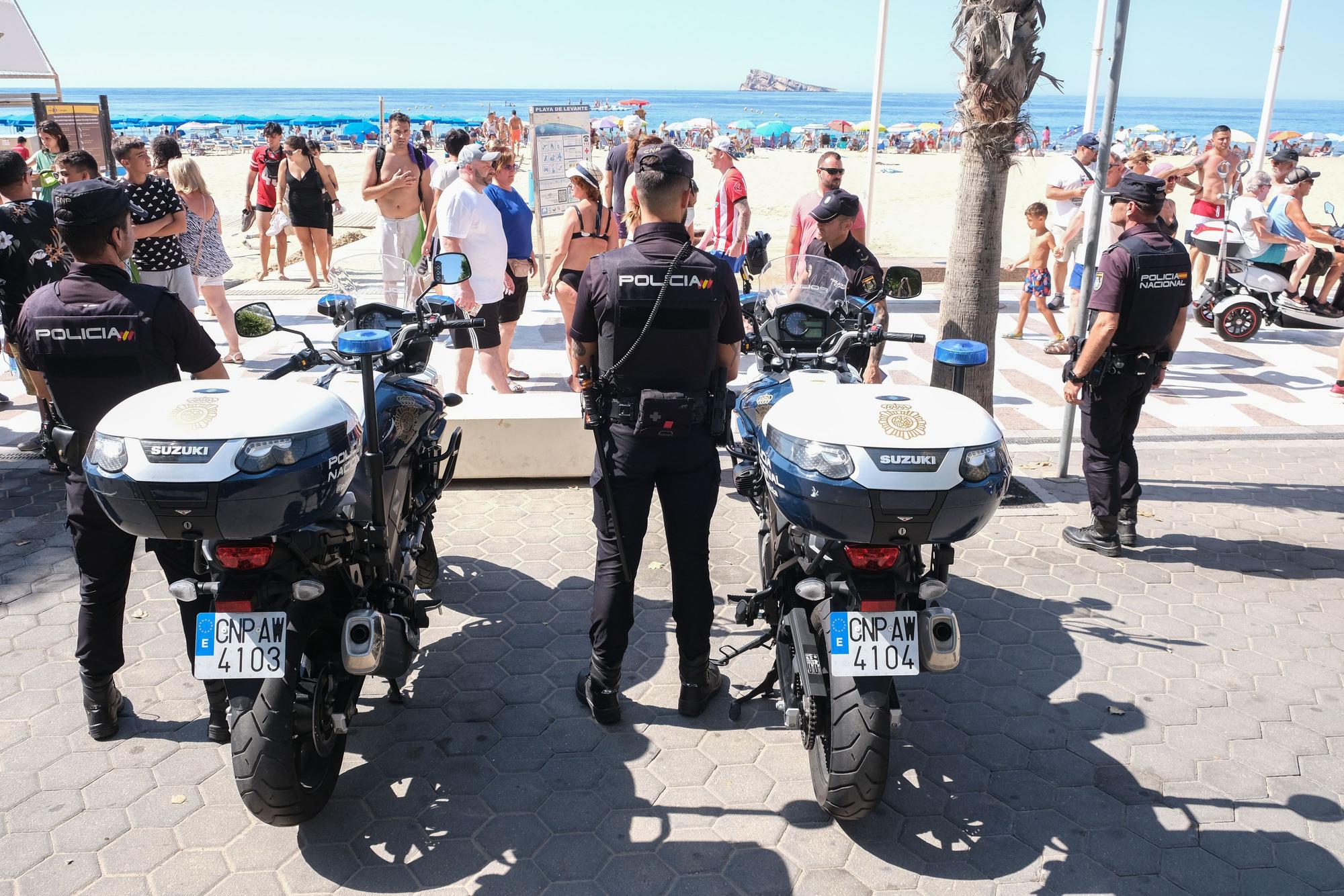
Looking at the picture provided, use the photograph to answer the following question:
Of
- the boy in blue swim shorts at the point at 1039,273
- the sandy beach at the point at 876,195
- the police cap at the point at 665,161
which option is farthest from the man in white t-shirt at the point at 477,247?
the sandy beach at the point at 876,195

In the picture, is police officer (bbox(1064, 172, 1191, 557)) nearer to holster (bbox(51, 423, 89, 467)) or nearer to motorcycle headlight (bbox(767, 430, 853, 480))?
motorcycle headlight (bbox(767, 430, 853, 480))

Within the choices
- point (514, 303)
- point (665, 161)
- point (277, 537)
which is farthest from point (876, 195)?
point (277, 537)

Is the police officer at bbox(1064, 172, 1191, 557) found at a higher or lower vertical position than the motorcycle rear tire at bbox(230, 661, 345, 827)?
higher

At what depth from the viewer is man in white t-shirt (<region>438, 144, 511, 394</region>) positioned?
7133 millimetres

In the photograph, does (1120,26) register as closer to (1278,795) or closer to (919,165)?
(1278,795)

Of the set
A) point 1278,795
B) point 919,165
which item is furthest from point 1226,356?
point 919,165

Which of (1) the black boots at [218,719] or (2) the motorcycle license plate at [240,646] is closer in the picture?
(2) the motorcycle license plate at [240,646]

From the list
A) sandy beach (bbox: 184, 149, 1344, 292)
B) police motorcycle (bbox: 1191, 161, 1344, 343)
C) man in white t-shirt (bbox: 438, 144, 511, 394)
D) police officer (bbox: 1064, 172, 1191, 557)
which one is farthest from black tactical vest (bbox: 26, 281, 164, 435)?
Answer: police motorcycle (bbox: 1191, 161, 1344, 343)

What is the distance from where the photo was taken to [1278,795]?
3477 mm

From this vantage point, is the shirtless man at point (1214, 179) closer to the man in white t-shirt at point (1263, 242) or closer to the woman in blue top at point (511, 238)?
the man in white t-shirt at point (1263, 242)

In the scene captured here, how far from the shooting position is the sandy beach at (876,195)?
17.0 m

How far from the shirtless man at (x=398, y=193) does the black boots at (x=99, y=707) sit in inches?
255

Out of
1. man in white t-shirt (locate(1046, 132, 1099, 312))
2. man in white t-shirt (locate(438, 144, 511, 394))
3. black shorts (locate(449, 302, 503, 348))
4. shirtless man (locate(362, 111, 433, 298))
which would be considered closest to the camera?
man in white t-shirt (locate(438, 144, 511, 394))

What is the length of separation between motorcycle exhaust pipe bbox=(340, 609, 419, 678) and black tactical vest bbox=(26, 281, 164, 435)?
3.76 feet
